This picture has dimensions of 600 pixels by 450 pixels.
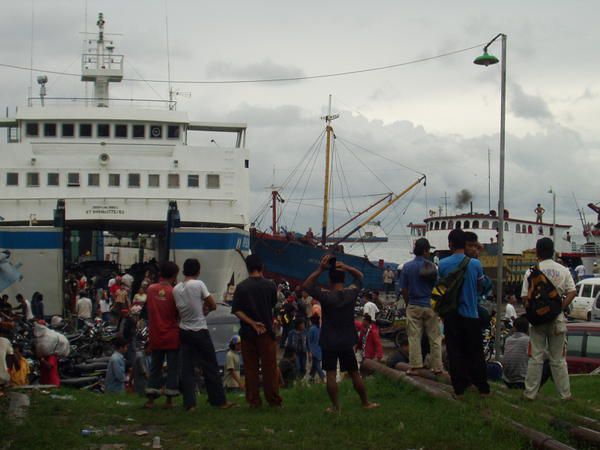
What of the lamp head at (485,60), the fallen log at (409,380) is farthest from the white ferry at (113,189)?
the fallen log at (409,380)

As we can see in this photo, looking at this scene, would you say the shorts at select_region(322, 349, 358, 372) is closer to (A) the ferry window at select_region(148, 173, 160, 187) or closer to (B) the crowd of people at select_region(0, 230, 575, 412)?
(B) the crowd of people at select_region(0, 230, 575, 412)

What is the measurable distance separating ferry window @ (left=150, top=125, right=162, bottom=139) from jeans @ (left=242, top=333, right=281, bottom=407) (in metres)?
20.2

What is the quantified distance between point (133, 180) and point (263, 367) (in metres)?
18.9

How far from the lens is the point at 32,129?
2805cm

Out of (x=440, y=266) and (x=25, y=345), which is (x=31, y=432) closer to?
(x=440, y=266)

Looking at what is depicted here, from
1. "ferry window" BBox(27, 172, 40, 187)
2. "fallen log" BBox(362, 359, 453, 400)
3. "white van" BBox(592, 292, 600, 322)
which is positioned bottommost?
"white van" BBox(592, 292, 600, 322)

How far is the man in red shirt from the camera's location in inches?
351

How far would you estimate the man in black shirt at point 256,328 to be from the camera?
8.77 metres

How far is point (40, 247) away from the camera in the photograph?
24.5 meters

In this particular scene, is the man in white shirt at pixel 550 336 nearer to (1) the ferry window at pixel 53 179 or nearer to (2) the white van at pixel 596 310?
(2) the white van at pixel 596 310

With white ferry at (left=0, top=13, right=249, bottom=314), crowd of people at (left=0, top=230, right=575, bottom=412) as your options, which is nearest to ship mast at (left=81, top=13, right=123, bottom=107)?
white ferry at (left=0, top=13, right=249, bottom=314)

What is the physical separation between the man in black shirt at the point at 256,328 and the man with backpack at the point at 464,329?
166 cm

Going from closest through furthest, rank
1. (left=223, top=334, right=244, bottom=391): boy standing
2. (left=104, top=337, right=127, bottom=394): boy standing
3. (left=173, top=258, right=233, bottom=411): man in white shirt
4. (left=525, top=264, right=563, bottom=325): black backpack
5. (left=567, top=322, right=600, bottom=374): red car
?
1. (left=525, top=264, right=563, bottom=325): black backpack
2. (left=173, top=258, right=233, bottom=411): man in white shirt
3. (left=104, top=337, right=127, bottom=394): boy standing
4. (left=223, top=334, right=244, bottom=391): boy standing
5. (left=567, top=322, right=600, bottom=374): red car

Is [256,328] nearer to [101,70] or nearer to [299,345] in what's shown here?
[299,345]
